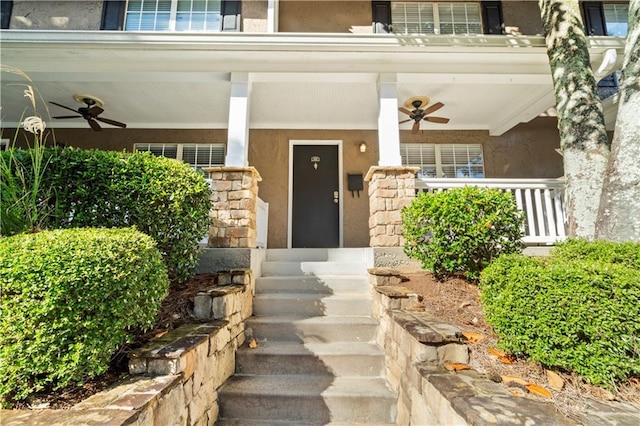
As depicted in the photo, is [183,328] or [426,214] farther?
[426,214]

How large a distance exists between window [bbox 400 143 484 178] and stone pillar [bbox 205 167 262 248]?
3732 millimetres

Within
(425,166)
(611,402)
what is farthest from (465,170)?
(611,402)

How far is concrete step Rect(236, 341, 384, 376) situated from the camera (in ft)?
7.97

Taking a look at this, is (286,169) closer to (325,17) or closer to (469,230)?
(325,17)

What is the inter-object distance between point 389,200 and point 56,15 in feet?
20.4

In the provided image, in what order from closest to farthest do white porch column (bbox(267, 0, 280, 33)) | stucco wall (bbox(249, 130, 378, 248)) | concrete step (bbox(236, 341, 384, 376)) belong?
concrete step (bbox(236, 341, 384, 376)), white porch column (bbox(267, 0, 280, 33)), stucco wall (bbox(249, 130, 378, 248))

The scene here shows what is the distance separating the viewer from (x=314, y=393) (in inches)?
86.0

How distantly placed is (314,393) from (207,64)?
4233 millimetres

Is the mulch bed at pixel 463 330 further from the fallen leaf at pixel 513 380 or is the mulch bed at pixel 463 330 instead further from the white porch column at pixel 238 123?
the white porch column at pixel 238 123

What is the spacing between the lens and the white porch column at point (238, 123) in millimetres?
3828

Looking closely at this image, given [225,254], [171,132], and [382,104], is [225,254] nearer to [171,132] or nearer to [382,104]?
[382,104]

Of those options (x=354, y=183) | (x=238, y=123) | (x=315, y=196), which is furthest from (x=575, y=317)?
(x=315, y=196)

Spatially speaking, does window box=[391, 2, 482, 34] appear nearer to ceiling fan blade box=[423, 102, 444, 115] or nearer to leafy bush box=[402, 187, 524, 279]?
ceiling fan blade box=[423, 102, 444, 115]

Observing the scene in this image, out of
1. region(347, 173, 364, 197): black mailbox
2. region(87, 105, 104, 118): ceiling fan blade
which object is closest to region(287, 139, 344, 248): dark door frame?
region(347, 173, 364, 197): black mailbox
